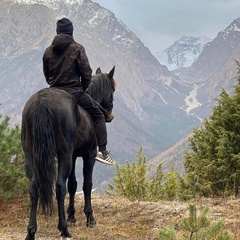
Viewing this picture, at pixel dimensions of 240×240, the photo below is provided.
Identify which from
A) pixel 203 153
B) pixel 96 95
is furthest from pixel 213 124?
pixel 96 95

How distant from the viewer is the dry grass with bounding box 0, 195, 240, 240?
6961 millimetres

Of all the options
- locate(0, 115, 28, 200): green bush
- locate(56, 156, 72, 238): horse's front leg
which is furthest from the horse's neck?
locate(0, 115, 28, 200): green bush

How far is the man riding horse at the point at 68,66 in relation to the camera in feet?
23.4

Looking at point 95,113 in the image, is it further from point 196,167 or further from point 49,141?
point 196,167

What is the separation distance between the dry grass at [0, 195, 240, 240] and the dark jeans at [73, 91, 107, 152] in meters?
1.61

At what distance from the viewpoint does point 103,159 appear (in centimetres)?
794

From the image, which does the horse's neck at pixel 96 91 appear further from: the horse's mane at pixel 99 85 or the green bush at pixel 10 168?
the green bush at pixel 10 168

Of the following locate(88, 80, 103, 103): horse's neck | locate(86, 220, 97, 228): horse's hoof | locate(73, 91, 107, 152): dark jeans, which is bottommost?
locate(86, 220, 97, 228): horse's hoof

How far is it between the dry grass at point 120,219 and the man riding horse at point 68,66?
2.21 m

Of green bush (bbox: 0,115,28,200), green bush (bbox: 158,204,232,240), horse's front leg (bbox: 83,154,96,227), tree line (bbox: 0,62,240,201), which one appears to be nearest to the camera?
green bush (bbox: 158,204,232,240)

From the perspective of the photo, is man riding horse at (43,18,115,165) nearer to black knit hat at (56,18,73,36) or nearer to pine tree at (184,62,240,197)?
black knit hat at (56,18,73,36)

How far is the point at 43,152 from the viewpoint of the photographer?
614 centimetres

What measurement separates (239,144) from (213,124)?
192 centimetres

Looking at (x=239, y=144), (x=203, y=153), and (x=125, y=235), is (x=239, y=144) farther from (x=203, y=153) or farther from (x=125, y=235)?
(x=125, y=235)
